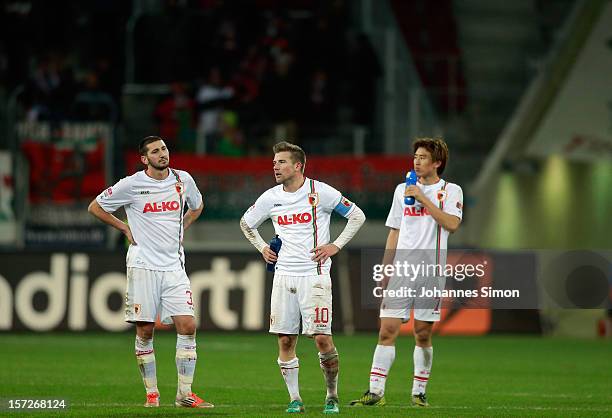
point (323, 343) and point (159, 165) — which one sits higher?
point (159, 165)

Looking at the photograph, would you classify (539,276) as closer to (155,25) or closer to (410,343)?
(410,343)

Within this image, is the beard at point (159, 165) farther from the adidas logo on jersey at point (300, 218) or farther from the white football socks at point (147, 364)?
the white football socks at point (147, 364)

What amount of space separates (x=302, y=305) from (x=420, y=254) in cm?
132

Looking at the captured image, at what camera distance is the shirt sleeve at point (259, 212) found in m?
11.5

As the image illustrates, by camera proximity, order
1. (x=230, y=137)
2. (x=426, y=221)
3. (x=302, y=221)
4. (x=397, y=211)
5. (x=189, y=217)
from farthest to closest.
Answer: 1. (x=230, y=137)
2. (x=189, y=217)
3. (x=397, y=211)
4. (x=426, y=221)
5. (x=302, y=221)

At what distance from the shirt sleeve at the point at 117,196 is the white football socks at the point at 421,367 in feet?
9.35

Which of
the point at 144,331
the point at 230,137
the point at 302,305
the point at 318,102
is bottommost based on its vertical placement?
the point at 144,331

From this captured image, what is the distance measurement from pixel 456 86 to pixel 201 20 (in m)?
5.19

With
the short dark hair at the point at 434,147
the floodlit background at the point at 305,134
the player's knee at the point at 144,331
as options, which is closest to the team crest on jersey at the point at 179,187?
the player's knee at the point at 144,331

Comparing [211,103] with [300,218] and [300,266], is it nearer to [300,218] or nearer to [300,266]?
[300,218]

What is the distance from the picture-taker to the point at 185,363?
38.5 feet

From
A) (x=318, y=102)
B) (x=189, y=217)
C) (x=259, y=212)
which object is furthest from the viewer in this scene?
(x=318, y=102)

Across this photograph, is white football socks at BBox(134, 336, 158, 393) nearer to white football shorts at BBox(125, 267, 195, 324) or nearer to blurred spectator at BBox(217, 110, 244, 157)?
white football shorts at BBox(125, 267, 195, 324)

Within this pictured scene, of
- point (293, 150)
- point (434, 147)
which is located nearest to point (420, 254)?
point (434, 147)
